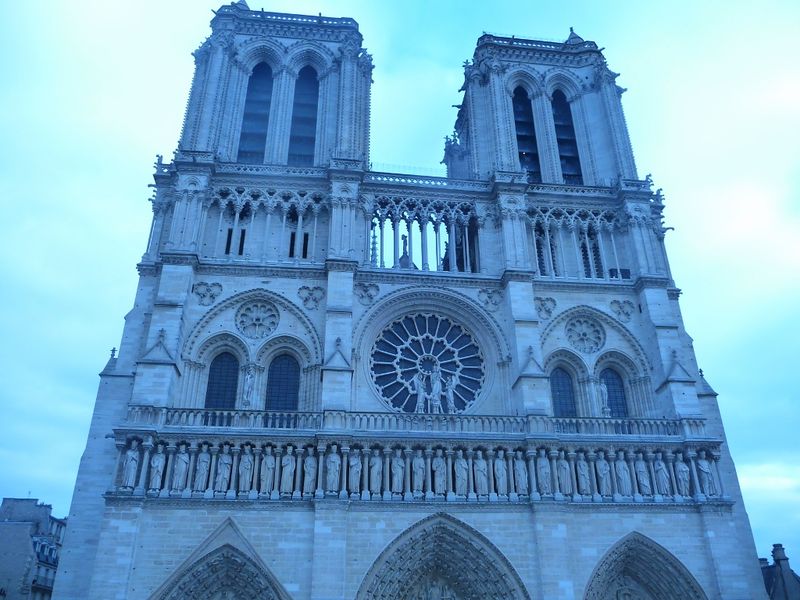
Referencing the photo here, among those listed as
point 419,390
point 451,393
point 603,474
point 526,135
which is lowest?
point 603,474

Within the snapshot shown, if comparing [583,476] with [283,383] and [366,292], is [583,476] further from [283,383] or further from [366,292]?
[283,383]

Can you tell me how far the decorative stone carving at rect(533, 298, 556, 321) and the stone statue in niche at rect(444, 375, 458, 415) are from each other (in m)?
3.60

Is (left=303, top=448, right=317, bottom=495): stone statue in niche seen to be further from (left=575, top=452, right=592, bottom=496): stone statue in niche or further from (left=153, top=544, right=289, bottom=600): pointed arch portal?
(left=575, top=452, right=592, bottom=496): stone statue in niche

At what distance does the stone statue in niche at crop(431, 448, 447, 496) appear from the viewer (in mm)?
17389

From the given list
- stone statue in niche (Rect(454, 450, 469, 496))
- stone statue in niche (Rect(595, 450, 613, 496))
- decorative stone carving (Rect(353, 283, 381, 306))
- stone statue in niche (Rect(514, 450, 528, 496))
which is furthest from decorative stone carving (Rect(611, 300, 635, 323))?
decorative stone carving (Rect(353, 283, 381, 306))

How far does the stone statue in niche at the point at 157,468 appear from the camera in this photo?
54.4 feet

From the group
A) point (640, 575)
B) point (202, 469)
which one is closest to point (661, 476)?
point (640, 575)

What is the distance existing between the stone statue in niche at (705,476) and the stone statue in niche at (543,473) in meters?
4.41

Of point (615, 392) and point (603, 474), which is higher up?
point (615, 392)

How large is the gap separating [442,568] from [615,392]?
27.0 feet

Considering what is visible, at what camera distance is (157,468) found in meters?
16.8

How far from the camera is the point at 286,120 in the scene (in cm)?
2480

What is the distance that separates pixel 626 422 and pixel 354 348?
8331 mm

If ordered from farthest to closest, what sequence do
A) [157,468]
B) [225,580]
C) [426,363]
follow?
[426,363]
[157,468]
[225,580]
